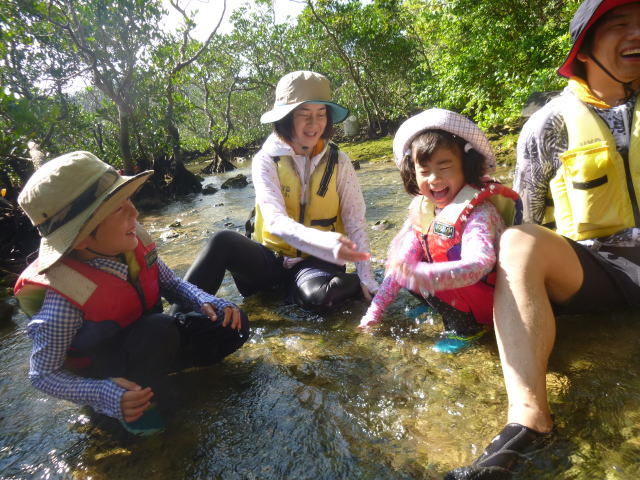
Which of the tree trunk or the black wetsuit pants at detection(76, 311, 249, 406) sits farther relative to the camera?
the tree trunk

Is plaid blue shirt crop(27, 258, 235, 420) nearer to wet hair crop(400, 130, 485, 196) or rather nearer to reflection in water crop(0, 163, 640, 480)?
reflection in water crop(0, 163, 640, 480)

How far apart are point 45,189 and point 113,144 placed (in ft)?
41.4

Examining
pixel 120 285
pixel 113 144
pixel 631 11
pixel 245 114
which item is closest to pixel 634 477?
pixel 631 11

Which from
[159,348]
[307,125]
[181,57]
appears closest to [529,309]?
[159,348]

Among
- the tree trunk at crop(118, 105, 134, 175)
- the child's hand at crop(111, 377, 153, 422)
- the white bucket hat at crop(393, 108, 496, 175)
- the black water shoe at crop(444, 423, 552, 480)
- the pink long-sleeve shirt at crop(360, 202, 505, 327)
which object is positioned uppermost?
the tree trunk at crop(118, 105, 134, 175)

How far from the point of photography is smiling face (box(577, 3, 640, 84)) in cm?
177

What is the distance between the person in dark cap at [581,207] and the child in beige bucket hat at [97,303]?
139 centimetres

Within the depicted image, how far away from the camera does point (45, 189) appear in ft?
5.60

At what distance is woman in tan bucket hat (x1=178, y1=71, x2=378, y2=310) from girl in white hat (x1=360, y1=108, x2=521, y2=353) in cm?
77

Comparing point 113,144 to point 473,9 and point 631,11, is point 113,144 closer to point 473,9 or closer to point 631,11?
point 473,9

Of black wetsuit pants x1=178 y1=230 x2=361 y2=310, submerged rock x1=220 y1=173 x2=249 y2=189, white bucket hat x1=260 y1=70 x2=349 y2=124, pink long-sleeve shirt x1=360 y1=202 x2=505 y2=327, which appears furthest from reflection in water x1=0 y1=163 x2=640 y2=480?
submerged rock x1=220 y1=173 x2=249 y2=189

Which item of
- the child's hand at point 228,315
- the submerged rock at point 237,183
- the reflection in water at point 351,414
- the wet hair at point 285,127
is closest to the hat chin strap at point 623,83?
the reflection in water at point 351,414

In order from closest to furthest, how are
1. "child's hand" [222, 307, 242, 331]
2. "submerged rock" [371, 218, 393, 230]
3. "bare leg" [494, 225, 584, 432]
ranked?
1. "bare leg" [494, 225, 584, 432]
2. "child's hand" [222, 307, 242, 331]
3. "submerged rock" [371, 218, 393, 230]

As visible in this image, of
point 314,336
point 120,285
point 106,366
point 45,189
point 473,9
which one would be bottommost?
point 314,336
